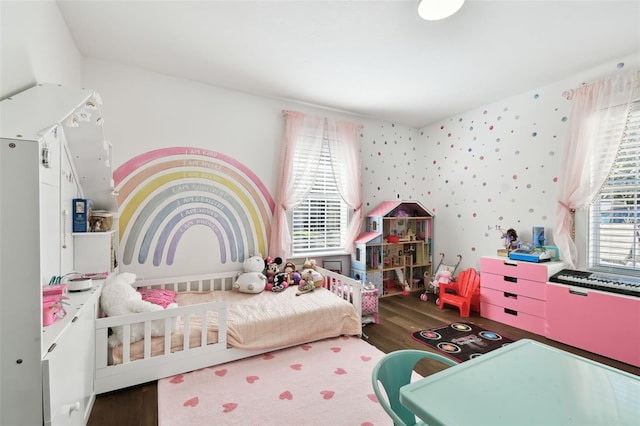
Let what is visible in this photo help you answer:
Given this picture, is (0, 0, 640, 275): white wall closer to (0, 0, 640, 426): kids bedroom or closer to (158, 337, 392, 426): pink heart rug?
(0, 0, 640, 426): kids bedroom

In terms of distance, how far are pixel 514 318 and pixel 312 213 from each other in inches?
102

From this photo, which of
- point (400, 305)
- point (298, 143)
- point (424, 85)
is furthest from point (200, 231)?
point (424, 85)

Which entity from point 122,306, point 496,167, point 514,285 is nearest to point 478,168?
point 496,167

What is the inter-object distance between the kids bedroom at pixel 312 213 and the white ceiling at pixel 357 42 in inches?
0.9

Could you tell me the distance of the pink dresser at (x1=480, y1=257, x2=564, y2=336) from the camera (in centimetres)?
284

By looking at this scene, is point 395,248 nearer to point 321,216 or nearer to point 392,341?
point 321,216

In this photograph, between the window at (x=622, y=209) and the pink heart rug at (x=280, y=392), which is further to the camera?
the window at (x=622, y=209)

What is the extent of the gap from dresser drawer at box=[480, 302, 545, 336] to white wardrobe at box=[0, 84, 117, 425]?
363cm

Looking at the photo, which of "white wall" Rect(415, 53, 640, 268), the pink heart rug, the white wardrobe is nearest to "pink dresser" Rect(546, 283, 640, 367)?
"white wall" Rect(415, 53, 640, 268)

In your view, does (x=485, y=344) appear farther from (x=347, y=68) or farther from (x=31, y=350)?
(x=31, y=350)

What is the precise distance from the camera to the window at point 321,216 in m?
3.75

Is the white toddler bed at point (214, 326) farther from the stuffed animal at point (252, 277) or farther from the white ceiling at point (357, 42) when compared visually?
the white ceiling at point (357, 42)

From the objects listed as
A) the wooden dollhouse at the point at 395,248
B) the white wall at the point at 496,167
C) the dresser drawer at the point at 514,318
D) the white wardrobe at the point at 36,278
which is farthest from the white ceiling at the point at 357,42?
the dresser drawer at the point at 514,318

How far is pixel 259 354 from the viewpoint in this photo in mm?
2395
